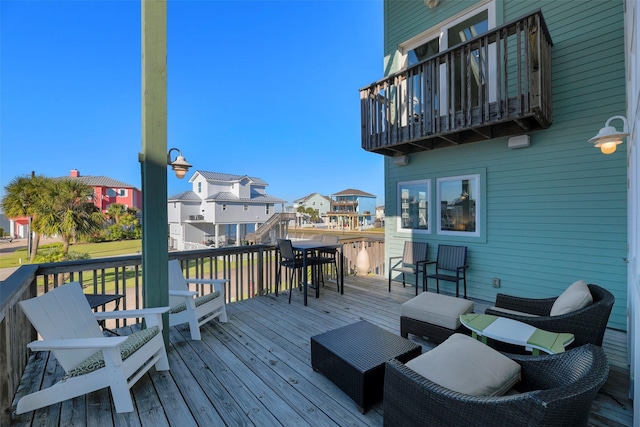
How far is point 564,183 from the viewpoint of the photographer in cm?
400

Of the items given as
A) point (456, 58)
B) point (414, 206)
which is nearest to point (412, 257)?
point (414, 206)

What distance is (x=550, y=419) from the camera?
1.06 metres

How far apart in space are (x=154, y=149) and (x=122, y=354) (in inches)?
70.9

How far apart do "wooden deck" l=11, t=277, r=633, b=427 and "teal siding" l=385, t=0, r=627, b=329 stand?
3.28 ft

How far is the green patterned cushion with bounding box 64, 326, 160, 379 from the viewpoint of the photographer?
1.98 m

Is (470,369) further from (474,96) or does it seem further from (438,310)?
(474,96)

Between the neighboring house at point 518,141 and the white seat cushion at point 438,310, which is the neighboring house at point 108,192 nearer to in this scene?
the neighboring house at point 518,141

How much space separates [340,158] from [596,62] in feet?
139

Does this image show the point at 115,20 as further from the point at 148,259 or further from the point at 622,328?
the point at 622,328

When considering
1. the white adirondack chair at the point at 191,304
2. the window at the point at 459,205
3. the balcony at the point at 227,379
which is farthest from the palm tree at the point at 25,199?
the window at the point at 459,205

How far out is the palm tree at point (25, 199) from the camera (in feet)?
38.2

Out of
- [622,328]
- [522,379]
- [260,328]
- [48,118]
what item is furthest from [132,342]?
[48,118]

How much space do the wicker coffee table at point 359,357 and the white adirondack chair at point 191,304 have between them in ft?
5.16

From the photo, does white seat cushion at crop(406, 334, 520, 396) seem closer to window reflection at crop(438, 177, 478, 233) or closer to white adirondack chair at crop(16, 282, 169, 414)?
white adirondack chair at crop(16, 282, 169, 414)
